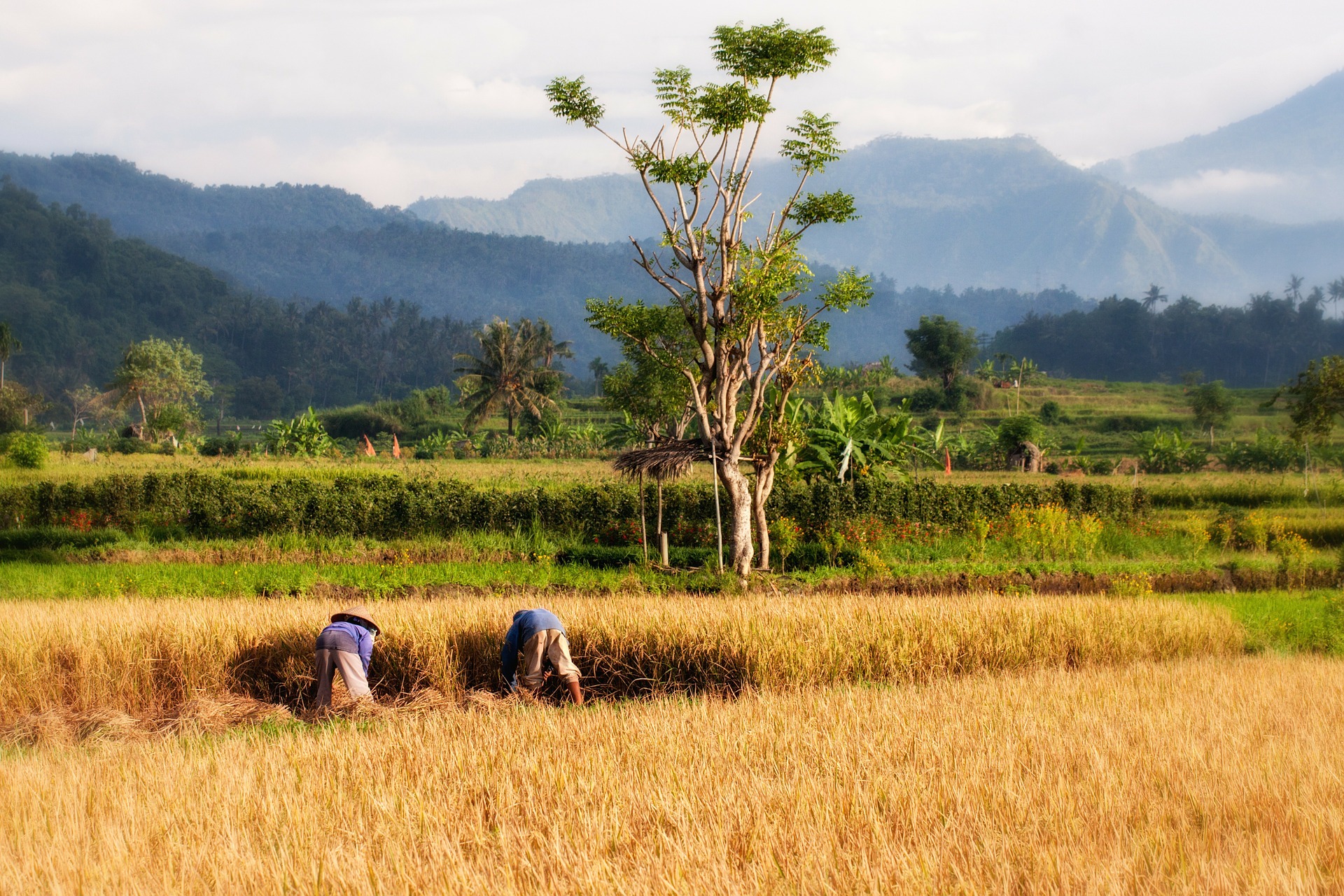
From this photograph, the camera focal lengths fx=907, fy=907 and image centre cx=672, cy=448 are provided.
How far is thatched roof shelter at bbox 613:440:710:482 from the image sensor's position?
13.9 m

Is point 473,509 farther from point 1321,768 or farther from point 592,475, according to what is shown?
point 1321,768

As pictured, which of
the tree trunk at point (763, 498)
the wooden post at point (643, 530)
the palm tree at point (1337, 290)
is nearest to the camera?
the wooden post at point (643, 530)

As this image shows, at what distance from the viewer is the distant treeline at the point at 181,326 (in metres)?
104

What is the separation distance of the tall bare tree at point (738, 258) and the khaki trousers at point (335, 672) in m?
7.13

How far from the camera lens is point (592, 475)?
2767cm

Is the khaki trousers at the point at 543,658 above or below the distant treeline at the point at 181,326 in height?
below

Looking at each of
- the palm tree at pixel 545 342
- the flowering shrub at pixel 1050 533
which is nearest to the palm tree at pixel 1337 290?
the palm tree at pixel 545 342

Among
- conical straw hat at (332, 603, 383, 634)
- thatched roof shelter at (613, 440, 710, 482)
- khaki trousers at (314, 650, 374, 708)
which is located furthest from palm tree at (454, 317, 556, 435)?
khaki trousers at (314, 650, 374, 708)

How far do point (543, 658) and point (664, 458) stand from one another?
653 centimetres

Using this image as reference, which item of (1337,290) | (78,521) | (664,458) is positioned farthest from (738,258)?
(1337,290)

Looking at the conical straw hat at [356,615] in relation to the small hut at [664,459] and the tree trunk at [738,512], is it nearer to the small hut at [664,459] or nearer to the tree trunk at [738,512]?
the small hut at [664,459]

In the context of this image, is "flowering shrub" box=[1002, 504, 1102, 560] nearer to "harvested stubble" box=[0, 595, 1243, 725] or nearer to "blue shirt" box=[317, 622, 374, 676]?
"harvested stubble" box=[0, 595, 1243, 725]

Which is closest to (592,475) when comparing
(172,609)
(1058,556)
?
(1058,556)

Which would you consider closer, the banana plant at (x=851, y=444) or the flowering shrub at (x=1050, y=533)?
the flowering shrub at (x=1050, y=533)
